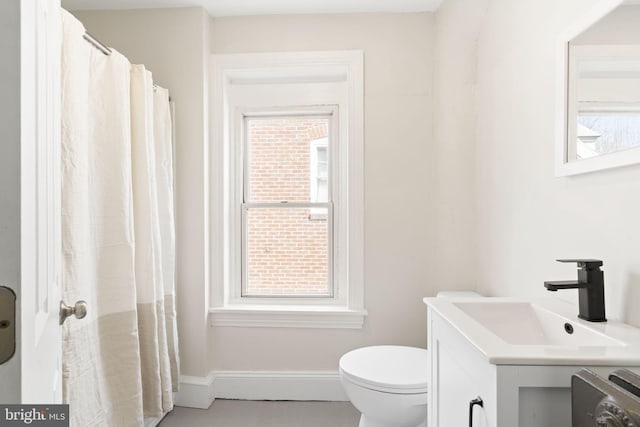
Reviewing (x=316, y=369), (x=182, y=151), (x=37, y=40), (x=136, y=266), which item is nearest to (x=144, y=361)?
(x=136, y=266)

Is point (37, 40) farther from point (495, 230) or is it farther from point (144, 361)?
point (495, 230)

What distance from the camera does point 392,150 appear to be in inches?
93.8

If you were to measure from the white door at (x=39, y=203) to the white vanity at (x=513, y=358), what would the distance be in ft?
2.68

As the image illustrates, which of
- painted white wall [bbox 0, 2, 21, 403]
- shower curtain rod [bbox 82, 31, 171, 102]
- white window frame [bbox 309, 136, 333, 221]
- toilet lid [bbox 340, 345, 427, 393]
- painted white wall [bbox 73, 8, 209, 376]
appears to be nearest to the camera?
painted white wall [bbox 0, 2, 21, 403]

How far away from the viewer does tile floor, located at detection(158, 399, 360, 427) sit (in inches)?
85.0

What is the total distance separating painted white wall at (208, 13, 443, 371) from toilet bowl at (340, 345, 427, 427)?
0.54 meters

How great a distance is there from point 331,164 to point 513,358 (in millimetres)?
1946

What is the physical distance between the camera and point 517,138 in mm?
1709

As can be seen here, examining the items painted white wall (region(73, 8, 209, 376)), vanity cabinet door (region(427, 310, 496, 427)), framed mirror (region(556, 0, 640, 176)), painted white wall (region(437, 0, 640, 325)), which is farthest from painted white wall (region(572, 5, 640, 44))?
painted white wall (region(73, 8, 209, 376))

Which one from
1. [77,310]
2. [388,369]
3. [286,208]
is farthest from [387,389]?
[286,208]

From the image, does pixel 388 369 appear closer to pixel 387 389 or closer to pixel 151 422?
pixel 387 389

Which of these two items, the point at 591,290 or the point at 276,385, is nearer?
the point at 591,290

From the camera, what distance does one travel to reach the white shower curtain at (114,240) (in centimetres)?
141

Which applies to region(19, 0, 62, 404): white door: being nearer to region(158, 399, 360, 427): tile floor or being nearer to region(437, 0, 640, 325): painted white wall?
region(437, 0, 640, 325): painted white wall
